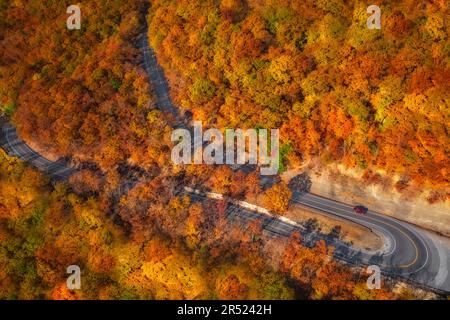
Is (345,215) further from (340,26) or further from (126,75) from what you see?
(126,75)

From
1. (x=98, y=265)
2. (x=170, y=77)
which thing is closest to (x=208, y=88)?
(x=170, y=77)

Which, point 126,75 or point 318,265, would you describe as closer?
point 318,265

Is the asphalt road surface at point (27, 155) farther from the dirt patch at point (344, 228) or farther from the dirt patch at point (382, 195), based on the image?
the dirt patch at point (344, 228)

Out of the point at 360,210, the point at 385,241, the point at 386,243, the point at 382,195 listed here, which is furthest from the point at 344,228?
the point at 382,195

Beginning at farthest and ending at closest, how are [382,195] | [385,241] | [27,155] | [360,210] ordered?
[27,155] < [382,195] < [360,210] < [385,241]

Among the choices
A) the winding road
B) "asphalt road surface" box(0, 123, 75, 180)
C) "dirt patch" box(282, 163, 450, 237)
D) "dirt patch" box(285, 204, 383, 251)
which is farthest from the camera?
"asphalt road surface" box(0, 123, 75, 180)

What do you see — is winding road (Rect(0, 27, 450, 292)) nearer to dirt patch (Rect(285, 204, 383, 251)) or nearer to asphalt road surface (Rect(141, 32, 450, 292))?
asphalt road surface (Rect(141, 32, 450, 292))

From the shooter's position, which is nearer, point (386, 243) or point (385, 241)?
point (386, 243)

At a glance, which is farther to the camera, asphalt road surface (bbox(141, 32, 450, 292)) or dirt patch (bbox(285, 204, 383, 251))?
dirt patch (bbox(285, 204, 383, 251))

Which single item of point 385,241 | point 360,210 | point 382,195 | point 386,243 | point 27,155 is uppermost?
point 27,155

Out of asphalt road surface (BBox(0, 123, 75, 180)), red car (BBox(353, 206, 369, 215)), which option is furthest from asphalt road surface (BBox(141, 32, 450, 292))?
asphalt road surface (BBox(0, 123, 75, 180))

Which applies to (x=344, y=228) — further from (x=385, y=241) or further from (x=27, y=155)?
(x=27, y=155)
